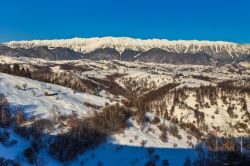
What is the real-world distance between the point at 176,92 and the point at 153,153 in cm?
10531

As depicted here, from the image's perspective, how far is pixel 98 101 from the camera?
244ft

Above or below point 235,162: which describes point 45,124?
above

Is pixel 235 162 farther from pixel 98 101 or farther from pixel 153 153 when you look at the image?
pixel 98 101

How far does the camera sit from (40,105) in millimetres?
60938

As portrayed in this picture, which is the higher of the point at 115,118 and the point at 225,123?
the point at 115,118

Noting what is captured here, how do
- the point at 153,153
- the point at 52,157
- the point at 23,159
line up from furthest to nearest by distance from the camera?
the point at 153,153, the point at 52,157, the point at 23,159

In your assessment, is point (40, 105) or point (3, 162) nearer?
point (3, 162)

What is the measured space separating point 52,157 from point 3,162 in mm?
7414

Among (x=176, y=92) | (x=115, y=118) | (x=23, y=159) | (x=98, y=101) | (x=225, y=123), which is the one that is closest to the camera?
(x=23, y=159)

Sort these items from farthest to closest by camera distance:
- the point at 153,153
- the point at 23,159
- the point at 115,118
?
the point at 115,118 → the point at 153,153 → the point at 23,159

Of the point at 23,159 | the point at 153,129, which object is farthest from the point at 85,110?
the point at 23,159

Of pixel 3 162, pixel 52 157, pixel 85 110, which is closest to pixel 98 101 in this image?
pixel 85 110

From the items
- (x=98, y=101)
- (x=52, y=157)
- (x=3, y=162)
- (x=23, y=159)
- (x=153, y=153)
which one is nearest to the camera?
(x=3, y=162)

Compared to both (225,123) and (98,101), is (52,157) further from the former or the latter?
(225,123)
